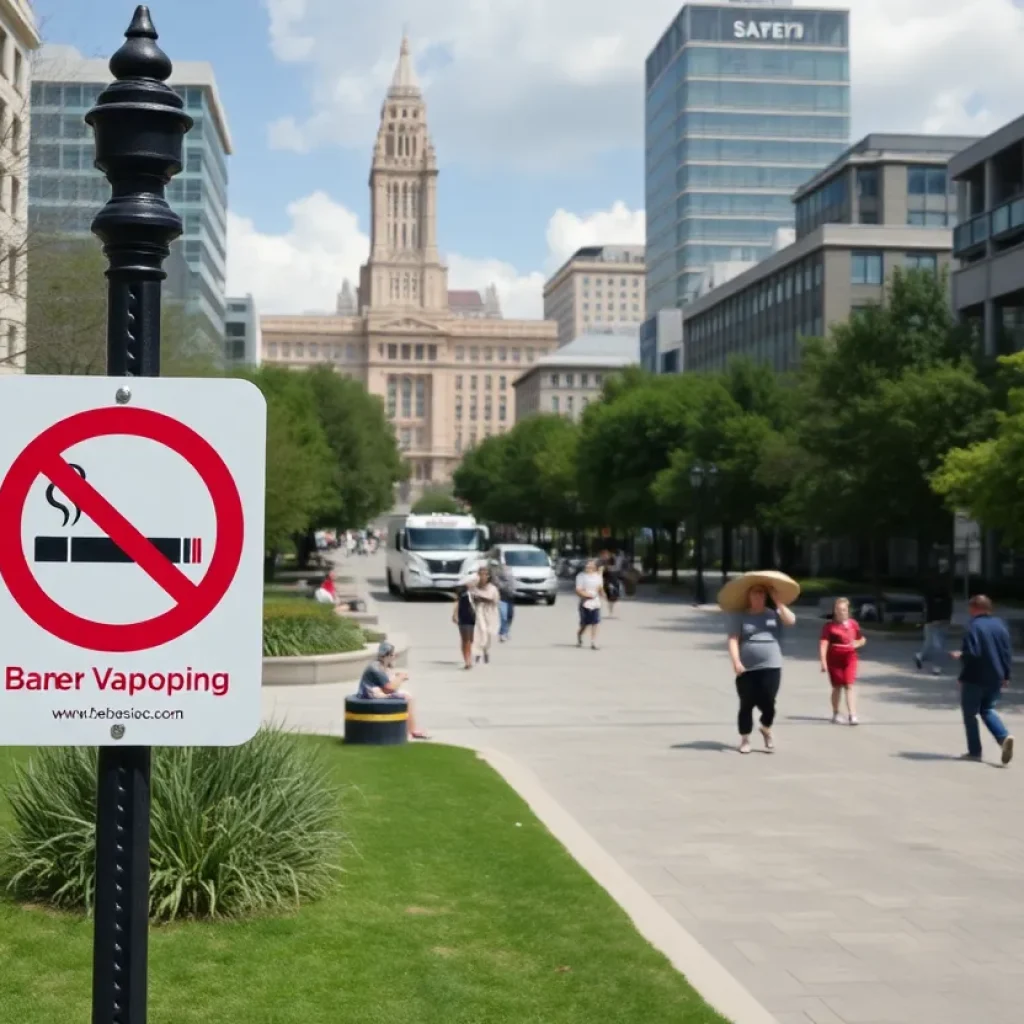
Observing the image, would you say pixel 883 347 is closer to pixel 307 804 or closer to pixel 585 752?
pixel 585 752

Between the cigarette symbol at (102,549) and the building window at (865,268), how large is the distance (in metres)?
74.3

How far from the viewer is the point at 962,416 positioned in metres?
32.4

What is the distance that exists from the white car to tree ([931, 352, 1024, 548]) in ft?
71.6

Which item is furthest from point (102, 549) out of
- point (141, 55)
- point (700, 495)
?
point (700, 495)

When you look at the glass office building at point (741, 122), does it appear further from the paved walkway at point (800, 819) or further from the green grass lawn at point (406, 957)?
the green grass lawn at point (406, 957)

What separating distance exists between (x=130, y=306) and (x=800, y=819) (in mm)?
9142

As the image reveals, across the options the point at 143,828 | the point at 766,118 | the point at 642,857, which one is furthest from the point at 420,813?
the point at 766,118

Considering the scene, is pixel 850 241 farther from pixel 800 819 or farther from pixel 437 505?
pixel 437 505

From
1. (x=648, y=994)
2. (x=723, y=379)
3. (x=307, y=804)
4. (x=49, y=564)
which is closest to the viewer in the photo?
(x=49, y=564)

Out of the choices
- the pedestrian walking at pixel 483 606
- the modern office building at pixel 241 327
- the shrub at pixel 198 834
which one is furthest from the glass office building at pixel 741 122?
the shrub at pixel 198 834

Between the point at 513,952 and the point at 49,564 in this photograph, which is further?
the point at 513,952

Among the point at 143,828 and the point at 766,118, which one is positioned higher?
the point at 766,118

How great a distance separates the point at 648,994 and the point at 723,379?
50626mm

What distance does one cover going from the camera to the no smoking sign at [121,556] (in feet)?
9.57
